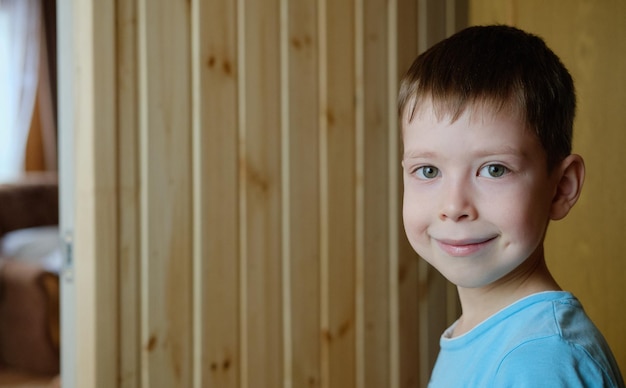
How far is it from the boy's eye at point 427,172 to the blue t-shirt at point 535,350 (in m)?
0.19

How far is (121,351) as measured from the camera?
164 cm

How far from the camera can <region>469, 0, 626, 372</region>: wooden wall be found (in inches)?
73.8

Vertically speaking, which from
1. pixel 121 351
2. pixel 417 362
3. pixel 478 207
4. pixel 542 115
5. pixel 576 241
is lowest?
pixel 417 362

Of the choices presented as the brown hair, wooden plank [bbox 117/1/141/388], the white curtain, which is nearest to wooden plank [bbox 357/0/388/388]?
wooden plank [bbox 117/1/141/388]

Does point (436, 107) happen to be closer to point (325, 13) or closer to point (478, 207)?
point (478, 207)

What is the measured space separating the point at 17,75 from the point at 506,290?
5364 millimetres

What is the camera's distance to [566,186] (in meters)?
1.00

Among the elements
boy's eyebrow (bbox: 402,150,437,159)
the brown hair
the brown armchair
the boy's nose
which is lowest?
the brown armchair

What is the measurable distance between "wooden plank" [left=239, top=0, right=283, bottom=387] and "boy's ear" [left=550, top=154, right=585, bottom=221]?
0.96 m

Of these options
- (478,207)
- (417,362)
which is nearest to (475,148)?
(478,207)

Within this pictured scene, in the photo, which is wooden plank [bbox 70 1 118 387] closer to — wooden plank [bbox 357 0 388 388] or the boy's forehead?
wooden plank [bbox 357 0 388 388]

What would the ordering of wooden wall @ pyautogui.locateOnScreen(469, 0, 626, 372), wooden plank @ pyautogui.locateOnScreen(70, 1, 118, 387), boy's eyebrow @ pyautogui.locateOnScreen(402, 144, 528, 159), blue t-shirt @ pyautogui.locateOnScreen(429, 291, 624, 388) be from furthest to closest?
1. wooden wall @ pyautogui.locateOnScreen(469, 0, 626, 372)
2. wooden plank @ pyautogui.locateOnScreen(70, 1, 118, 387)
3. boy's eyebrow @ pyautogui.locateOnScreen(402, 144, 528, 159)
4. blue t-shirt @ pyautogui.locateOnScreen(429, 291, 624, 388)

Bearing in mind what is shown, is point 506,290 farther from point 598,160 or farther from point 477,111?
point 598,160

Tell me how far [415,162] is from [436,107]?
7 centimetres
